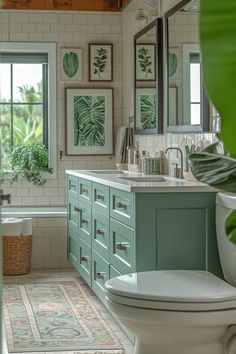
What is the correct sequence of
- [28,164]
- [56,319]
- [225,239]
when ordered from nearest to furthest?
[225,239]
[56,319]
[28,164]

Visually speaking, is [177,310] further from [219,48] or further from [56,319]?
[219,48]

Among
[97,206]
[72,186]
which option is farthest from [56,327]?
[72,186]

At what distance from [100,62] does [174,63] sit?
2098 millimetres

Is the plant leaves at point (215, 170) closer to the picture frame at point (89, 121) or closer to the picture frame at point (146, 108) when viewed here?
the picture frame at point (146, 108)

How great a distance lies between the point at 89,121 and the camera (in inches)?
270

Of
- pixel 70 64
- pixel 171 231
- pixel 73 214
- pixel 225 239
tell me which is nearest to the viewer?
pixel 225 239

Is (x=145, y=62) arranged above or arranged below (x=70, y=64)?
below

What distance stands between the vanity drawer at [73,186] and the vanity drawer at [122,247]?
1429 mm

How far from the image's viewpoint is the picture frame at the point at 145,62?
218 inches

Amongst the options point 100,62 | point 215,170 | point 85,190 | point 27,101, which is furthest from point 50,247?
point 215,170

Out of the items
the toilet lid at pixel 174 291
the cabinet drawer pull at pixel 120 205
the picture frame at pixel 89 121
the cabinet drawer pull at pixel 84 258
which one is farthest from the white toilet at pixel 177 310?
the picture frame at pixel 89 121

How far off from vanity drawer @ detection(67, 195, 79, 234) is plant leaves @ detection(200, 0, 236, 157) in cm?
474

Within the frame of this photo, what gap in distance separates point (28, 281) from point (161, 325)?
3031mm

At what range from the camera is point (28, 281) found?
18.9ft
